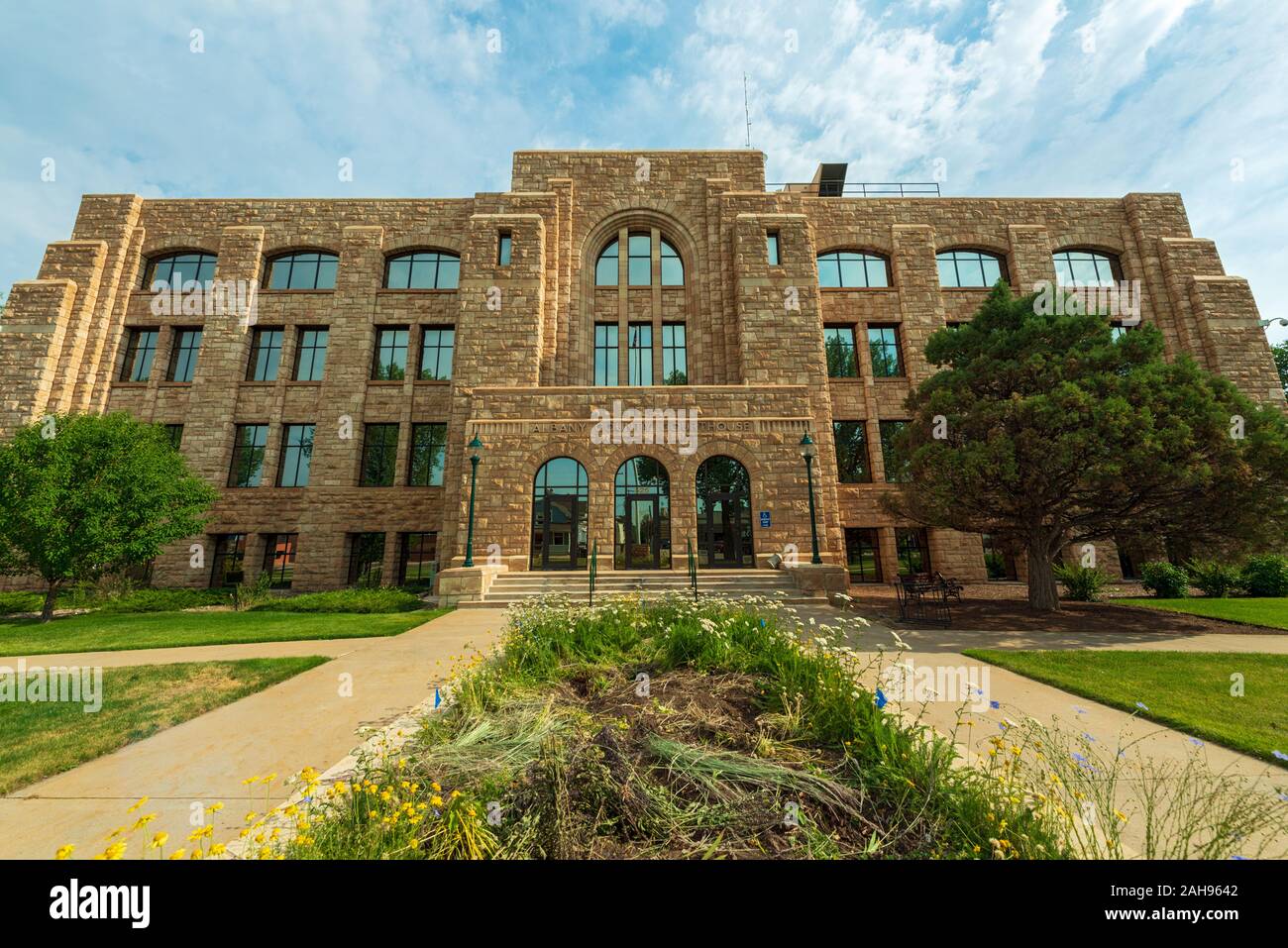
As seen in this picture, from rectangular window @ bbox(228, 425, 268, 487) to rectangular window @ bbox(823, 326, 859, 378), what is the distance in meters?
24.9

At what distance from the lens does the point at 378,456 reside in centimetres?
2003

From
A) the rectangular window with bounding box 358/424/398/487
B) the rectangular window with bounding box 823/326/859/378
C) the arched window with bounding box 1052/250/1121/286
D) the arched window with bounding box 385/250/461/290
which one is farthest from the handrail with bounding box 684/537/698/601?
the arched window with bounding box 1052/250/1121/286

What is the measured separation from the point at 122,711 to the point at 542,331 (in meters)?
16.3

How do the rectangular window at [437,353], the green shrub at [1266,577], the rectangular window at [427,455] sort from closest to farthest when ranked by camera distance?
the green shrub at [1266,577]
the rectangular window at [427,455]
the rectangular window at [437,353]

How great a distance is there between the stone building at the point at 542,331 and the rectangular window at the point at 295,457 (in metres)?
0.10

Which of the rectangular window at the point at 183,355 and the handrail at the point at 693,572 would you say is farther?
the rectangular window at the point at 183,355

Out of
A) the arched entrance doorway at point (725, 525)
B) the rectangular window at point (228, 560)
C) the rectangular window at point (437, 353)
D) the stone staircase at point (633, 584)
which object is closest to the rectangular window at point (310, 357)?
the rectangular window at point (437, 353)

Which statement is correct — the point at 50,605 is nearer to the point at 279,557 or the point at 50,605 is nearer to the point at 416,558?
the point at 279,557

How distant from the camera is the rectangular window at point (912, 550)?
18.8m

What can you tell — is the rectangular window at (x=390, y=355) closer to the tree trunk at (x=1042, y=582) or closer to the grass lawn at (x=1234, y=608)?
the tree trunk at (x=1042, y=582)

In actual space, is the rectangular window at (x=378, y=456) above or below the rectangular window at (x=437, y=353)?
below

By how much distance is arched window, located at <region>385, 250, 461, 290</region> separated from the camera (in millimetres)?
21359

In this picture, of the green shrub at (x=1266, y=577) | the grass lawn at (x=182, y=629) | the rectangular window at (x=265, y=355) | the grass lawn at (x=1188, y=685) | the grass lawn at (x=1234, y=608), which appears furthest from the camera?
the rectangular window at (x=265, y=355)
